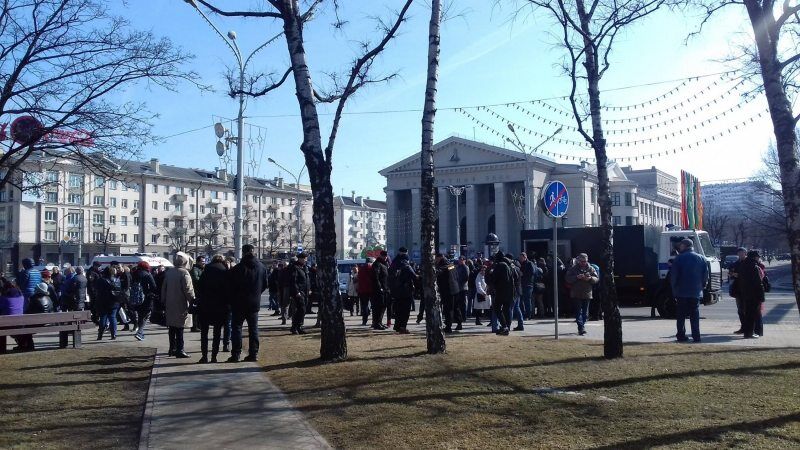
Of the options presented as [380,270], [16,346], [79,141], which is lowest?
[16,346]

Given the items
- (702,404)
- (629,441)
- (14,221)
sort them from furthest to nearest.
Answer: (14,221), (702,404), (629,441)

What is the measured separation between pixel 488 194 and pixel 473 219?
13.9 ft

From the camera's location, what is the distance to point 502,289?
1515 centimetres

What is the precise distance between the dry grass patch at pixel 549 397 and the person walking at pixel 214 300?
107cm

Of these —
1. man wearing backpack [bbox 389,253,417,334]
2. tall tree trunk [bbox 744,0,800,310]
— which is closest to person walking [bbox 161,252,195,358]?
man wearing backpack [bbox 389,253,417,334]

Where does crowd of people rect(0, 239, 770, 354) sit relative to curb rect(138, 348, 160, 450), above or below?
above

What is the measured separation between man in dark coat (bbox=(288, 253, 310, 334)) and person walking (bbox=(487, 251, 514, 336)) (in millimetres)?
4233

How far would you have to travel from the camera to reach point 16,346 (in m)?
15.0

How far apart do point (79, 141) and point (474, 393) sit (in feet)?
26.6

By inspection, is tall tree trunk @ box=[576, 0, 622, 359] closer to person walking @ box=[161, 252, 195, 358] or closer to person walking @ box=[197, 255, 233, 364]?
person walking @ box=[197, 255, 233, 364]

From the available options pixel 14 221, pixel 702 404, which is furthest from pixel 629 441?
pixel 14 221

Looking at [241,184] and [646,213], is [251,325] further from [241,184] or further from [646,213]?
[646,213]

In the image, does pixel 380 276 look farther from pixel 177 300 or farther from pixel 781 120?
pixel 781 120

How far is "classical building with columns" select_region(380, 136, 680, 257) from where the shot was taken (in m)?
79.1
